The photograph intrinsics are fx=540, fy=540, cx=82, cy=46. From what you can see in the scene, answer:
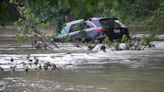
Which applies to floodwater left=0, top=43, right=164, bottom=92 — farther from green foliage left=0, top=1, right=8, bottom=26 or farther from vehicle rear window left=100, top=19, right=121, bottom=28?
vehicle rear window left=100, top=19, right=121, bottom=28

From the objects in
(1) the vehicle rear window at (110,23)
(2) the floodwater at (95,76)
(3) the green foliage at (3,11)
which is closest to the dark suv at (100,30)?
(1) the vehicle rear window at (110,23)

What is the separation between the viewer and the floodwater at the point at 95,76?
10.7m

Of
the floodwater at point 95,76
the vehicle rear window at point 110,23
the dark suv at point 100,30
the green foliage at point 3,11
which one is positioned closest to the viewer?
the green foliage at point 3,11

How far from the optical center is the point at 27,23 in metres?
14.8

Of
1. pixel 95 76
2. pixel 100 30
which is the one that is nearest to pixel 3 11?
pixel 95 76

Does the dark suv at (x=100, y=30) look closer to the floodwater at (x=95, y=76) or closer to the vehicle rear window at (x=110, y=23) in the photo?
the vehicle rear window at (x=110, y=23)

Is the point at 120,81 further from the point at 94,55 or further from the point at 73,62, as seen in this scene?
the point at 94,55

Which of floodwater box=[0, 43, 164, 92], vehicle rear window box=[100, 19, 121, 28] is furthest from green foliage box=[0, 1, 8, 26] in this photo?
vehicle rear window box=[100, 19, 121, 28]

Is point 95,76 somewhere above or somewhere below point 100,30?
below

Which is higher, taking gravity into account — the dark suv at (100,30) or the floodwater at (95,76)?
the dark suv at (100,30)

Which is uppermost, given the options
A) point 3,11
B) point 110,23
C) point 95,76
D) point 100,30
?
point 110,23

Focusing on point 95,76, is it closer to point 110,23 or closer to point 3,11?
point 3,11

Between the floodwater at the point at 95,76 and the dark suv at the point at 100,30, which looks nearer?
the floodwater at the point at 95,76

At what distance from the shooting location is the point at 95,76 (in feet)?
40.2
